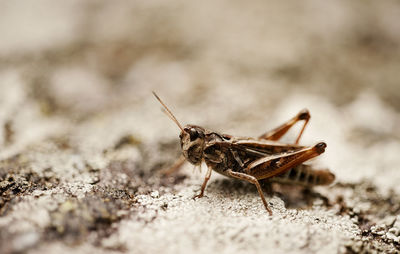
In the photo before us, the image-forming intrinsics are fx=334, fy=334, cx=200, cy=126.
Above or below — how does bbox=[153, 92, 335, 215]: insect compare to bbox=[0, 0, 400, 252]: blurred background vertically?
below

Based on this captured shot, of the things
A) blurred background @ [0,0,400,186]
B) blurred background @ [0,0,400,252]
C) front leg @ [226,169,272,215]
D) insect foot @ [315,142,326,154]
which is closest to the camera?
front leg @ [226,169,272,215]

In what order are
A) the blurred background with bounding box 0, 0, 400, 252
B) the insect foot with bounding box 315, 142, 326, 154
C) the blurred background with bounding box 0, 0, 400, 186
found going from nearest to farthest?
the insect foot with bounding box 315, 142, 326, 154
the blurred background with bounding box 0, 0, 400, 252
the blurred background with bounding box 0, 0, 400, 186

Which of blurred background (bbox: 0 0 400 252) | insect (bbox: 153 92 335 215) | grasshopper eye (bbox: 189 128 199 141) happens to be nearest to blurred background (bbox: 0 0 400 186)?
blurred background (bbox: 0 0 400 252)

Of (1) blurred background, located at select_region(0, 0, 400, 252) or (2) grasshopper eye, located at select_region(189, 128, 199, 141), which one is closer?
(2) grasshopper eye, located at select_region(189, 128, 199, 141)

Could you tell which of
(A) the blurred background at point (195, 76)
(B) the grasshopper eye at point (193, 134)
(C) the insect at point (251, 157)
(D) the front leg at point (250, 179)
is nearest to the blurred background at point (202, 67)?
(A) the blurred background at point (195, 76)

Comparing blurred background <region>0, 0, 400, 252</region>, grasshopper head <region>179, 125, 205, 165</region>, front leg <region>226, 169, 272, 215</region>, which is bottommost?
front leg <region>226, 169, 272, 215</region>

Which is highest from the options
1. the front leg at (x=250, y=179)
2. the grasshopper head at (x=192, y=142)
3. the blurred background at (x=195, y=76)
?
the blurred background at (x=195, y=76)

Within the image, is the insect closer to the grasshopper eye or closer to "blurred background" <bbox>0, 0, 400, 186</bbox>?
the grasshopper eye

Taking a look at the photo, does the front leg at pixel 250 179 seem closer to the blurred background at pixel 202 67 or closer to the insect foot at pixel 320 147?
the insect foot at pixel 320 147
